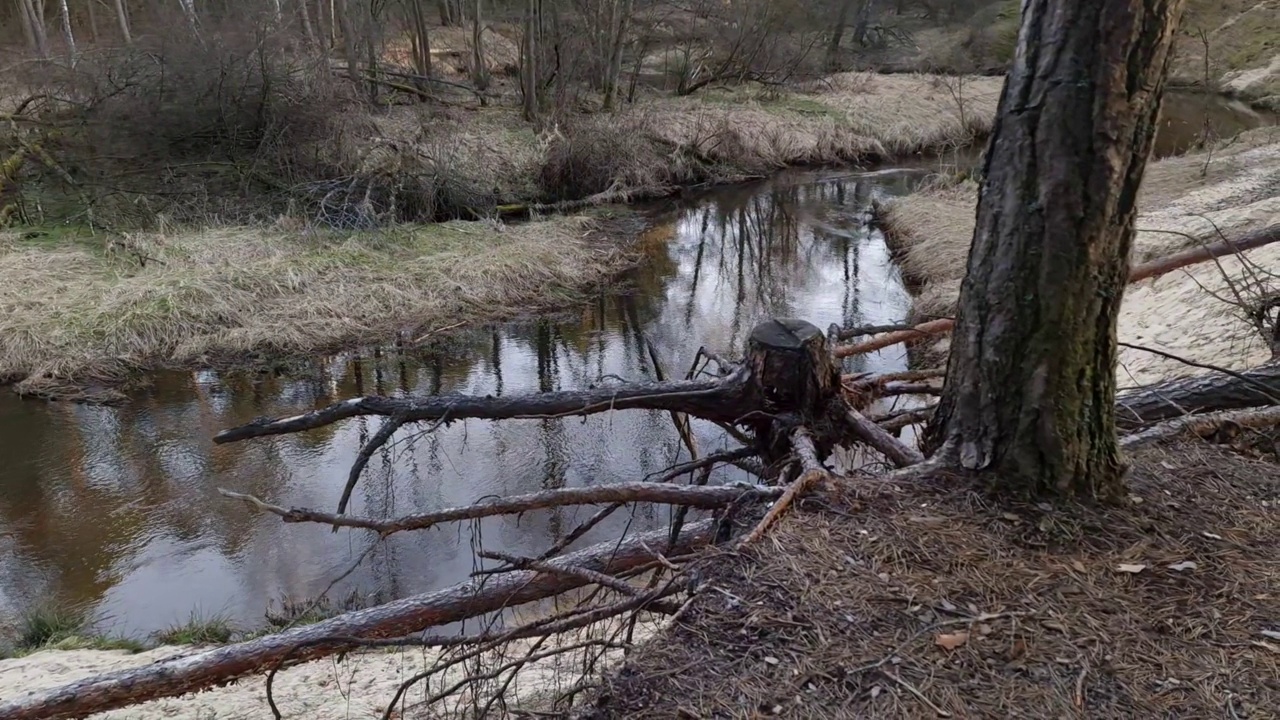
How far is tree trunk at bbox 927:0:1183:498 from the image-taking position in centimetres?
226

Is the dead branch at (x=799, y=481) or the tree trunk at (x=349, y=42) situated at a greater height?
the tree trunk at (x=349, y=42)

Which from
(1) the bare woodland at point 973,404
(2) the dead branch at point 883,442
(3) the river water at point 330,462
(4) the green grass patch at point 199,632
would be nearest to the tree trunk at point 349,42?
(3) the river water at point 330,462

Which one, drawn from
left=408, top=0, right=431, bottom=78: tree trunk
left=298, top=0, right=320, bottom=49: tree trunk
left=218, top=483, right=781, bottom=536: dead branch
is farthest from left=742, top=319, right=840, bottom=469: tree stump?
left=408, top=0, right=431, bottom=78: tree trunk

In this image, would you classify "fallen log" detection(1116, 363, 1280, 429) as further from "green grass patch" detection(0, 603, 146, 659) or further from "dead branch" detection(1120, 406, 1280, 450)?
"green grass patch" detection(0, 603, 146, 659)

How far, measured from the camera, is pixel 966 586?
232 centimetres

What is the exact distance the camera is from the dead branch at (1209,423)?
10.2 feet

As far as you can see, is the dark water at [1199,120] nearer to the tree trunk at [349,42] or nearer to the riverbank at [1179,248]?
the riverbank at [1179,248]

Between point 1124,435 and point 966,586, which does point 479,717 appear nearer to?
point 966,586

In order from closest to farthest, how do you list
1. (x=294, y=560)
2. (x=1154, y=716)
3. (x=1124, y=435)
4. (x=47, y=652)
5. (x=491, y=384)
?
(x=1154, y=716), (x=1124, y=435), (x=47, y=652), (x=294, y=560), (x=491, y=384)

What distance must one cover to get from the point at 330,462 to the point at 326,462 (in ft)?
0.10

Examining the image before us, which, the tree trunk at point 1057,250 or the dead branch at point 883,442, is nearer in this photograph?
the tree trunk at point 1057,250

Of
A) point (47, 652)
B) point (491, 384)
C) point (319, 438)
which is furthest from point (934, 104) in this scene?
point (47, 652)

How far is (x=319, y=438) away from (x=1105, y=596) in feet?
22.0

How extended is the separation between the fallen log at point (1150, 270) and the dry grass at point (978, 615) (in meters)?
1.14
